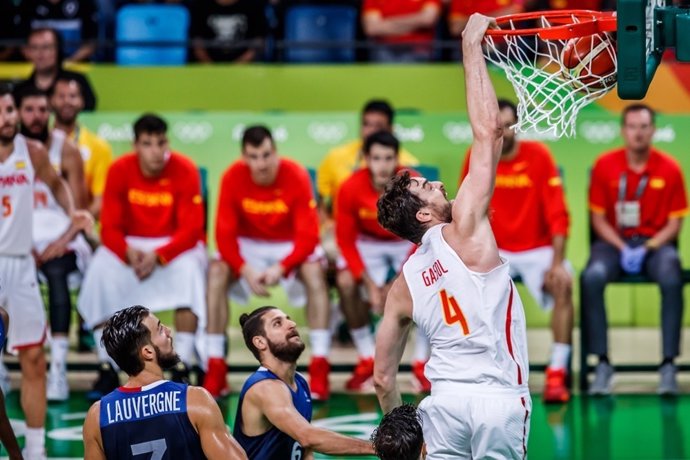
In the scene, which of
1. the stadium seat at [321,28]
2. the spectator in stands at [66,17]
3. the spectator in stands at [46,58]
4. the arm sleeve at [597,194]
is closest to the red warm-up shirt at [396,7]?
the stadium seat at [321,28]

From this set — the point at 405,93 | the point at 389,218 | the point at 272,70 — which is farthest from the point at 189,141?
the point at 389,218

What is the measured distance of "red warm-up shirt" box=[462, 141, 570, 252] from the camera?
1051 centimetres

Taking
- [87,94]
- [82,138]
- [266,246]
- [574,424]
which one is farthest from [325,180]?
[574,424]

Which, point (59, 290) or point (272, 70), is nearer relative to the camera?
point (59, 290)

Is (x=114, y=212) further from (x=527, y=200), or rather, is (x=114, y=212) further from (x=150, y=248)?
(x=527, y=200)

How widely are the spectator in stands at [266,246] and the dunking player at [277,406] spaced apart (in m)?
3.56

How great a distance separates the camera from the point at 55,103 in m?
11.1

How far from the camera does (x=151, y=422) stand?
231 inches

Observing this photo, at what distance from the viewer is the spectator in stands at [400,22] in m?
13.2

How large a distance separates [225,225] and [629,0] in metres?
5.18

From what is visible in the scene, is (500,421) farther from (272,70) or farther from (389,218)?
(272,70)

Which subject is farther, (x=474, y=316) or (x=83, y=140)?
(x=83, y=140)

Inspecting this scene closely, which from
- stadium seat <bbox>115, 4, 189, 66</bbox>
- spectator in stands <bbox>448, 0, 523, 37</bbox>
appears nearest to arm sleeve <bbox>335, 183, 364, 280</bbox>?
spectator in stands <bbox>448, 0, 523, 37</bbox>

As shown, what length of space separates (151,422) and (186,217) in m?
4.65
